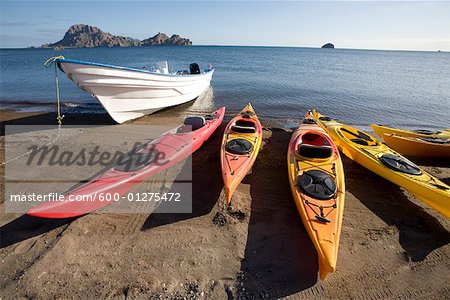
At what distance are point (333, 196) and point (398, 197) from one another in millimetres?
2230

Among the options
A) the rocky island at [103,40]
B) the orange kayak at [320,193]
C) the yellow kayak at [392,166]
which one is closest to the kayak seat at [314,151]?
the orange kayak at [320,193]

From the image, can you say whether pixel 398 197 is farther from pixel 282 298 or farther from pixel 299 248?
pixel 282 298

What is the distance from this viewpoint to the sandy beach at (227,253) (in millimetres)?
3781

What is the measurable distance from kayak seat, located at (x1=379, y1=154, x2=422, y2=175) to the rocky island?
148 metres

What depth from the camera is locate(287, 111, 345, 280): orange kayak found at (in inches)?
157

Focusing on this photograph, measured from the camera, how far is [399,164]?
6.38 meters

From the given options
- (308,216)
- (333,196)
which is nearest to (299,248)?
(308,216)

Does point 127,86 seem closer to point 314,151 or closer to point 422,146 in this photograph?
point 314,151

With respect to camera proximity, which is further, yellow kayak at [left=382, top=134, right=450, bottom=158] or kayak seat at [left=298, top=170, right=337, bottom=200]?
yellow kayak at [left=382, top=134, right=450, bottom=158]

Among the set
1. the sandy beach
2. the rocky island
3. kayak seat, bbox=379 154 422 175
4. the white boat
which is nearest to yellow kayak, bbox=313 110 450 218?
kayak seat, bbox=379 154 422 175

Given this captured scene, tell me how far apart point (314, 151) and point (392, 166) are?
186 cm

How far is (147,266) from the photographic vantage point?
4113mm

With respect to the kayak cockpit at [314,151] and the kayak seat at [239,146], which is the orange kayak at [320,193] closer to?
the kayak cockpit at [314,151]

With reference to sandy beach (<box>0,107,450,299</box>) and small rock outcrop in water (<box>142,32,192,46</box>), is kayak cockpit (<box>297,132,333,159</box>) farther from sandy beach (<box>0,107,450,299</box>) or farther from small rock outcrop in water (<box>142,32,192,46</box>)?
small rock outcrop in water (<box>142,32,192,46</box>)
